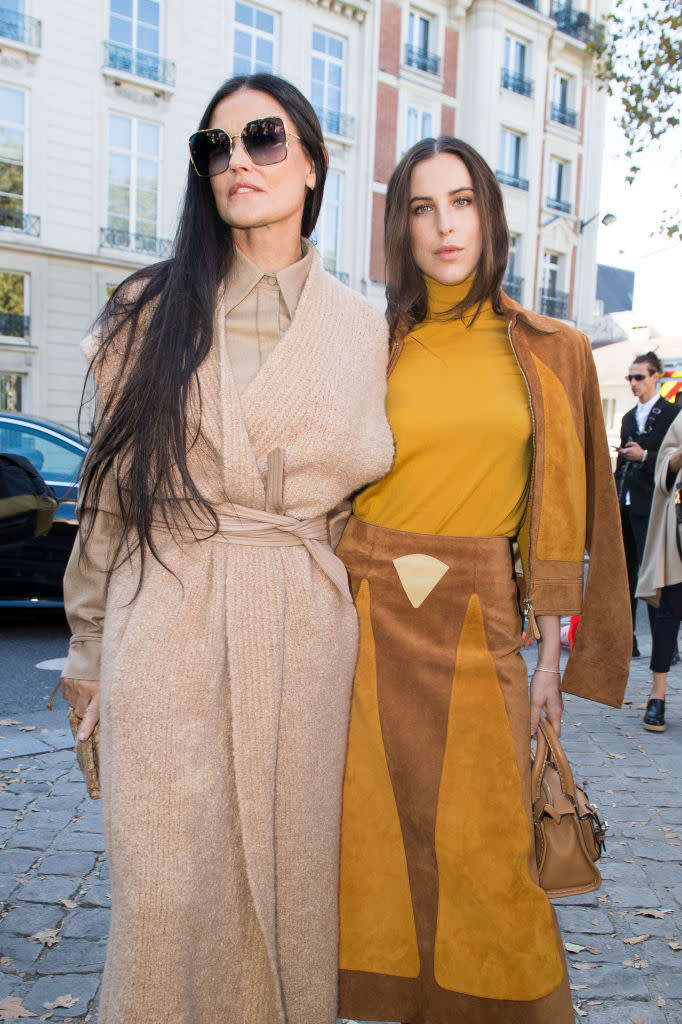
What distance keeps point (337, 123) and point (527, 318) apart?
2137 cm

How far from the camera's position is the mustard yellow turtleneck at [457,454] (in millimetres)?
2203

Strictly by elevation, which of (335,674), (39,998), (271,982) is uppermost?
(335,674)

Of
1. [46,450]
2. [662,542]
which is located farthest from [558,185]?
[662,542]

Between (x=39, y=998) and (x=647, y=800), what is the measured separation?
2.72 meters

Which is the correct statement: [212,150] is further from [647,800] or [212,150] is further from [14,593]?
[14,593]

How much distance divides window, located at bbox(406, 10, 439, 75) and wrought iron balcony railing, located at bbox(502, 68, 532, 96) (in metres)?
2.44

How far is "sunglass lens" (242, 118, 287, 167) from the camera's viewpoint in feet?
6.66

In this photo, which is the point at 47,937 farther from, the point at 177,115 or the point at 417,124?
the point at 417,124

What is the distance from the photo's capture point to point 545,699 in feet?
7.38

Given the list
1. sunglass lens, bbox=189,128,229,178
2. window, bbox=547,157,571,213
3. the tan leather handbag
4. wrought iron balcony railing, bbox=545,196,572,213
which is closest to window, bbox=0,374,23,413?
sunglass lens, bbox=189,128,229,178

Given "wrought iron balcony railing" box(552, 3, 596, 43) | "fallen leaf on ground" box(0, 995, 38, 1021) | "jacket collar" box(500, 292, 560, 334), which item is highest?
"wrought iron balcony railing" box(552, 3, 596, 43)

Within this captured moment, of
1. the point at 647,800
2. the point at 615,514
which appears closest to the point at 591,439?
the point at 615,514

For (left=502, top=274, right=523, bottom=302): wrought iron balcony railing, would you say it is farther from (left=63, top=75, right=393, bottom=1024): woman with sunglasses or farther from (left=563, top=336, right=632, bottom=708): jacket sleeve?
(left=63, top=75, right=393, bottom=1024): woman with sunglasses

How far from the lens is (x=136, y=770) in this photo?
1747 mm
